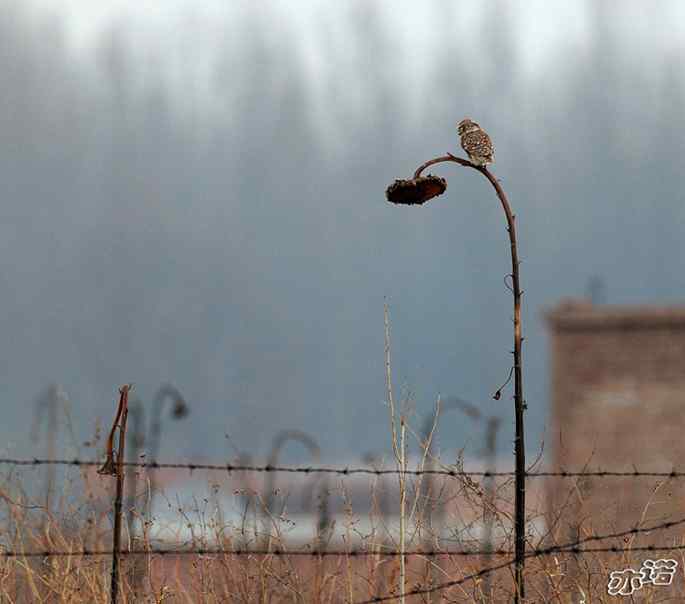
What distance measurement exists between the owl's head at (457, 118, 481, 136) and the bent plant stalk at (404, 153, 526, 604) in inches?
6.7

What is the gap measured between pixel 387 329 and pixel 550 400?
74.0ft

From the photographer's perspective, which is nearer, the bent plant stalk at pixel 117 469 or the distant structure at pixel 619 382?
the bent plant stalk at pixel 117 469

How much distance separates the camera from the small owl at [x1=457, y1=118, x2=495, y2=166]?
6766 millimetres

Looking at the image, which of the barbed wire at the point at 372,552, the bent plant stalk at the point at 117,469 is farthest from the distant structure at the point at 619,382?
the bent plant stalk at the point at 117,469

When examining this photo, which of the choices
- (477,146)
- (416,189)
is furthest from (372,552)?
(477,146)

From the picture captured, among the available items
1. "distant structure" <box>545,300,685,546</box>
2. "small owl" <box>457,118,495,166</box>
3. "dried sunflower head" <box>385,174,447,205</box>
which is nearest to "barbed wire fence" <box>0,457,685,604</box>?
"dried sunflower head" <box>385,174,447,205</box>

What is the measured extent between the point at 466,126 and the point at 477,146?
0.47 feet

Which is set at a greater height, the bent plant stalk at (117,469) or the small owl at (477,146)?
the small owl at (477,146)

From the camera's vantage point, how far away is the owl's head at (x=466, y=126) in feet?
22.4

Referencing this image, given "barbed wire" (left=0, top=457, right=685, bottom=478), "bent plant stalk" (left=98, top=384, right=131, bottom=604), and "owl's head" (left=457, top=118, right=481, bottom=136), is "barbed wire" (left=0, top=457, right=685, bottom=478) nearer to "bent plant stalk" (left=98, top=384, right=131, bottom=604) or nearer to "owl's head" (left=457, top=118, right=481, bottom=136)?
"bent plant stalk" (left=98, top=384, right=131, bottom=604)

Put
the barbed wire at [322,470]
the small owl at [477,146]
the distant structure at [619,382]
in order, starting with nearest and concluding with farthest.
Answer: the barbed wire at [322,470] → the small owl at [477,146] → the distant structure at [619,382]

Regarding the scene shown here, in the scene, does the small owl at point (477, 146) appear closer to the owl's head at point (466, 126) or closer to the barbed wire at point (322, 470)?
the owl's head at point (466, 126)

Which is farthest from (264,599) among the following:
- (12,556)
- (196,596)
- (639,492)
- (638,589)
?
(639,492)

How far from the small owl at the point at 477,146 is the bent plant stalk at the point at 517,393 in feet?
0.13
